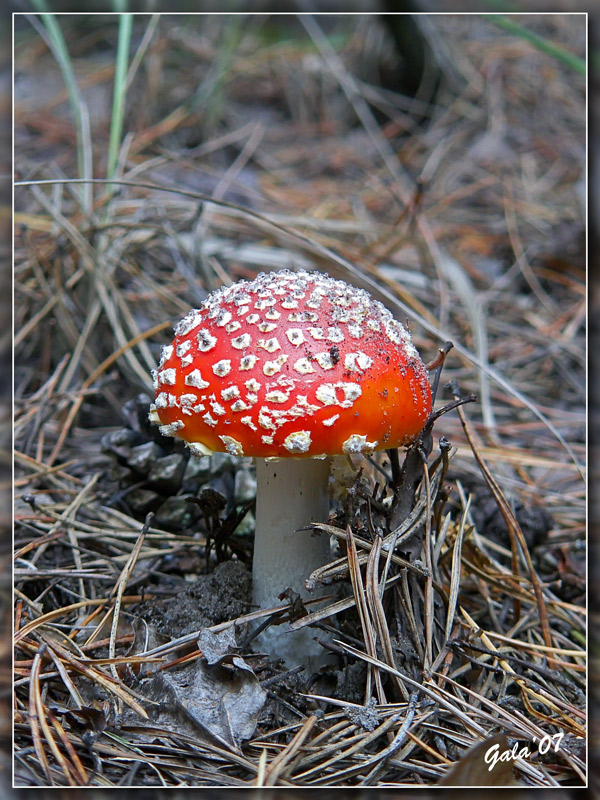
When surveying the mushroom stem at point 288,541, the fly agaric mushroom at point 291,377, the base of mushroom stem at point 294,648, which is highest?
the fly agaric mushroom at point 291,377

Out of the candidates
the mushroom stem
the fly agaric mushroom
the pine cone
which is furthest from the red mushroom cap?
the pine cone

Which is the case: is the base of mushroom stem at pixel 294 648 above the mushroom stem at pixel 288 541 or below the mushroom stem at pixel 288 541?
below

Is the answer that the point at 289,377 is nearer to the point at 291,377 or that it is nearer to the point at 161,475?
the point at 291,377

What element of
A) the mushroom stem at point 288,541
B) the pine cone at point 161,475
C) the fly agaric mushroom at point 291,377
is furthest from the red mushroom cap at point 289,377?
the pine cone at point 161,475

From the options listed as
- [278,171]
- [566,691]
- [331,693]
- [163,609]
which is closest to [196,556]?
[163,609]

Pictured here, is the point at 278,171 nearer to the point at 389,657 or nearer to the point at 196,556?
the point at 196,556

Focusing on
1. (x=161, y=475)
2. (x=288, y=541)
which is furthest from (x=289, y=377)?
(x=161, y=475)

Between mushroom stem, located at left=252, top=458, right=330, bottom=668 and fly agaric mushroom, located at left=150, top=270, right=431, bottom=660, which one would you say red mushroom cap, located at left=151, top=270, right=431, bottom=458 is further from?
mushroom stem, located at left=252, top=458, right=330, bottom=668

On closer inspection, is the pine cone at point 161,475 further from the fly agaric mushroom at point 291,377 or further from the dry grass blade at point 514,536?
the dry grass blade at point 514,536
